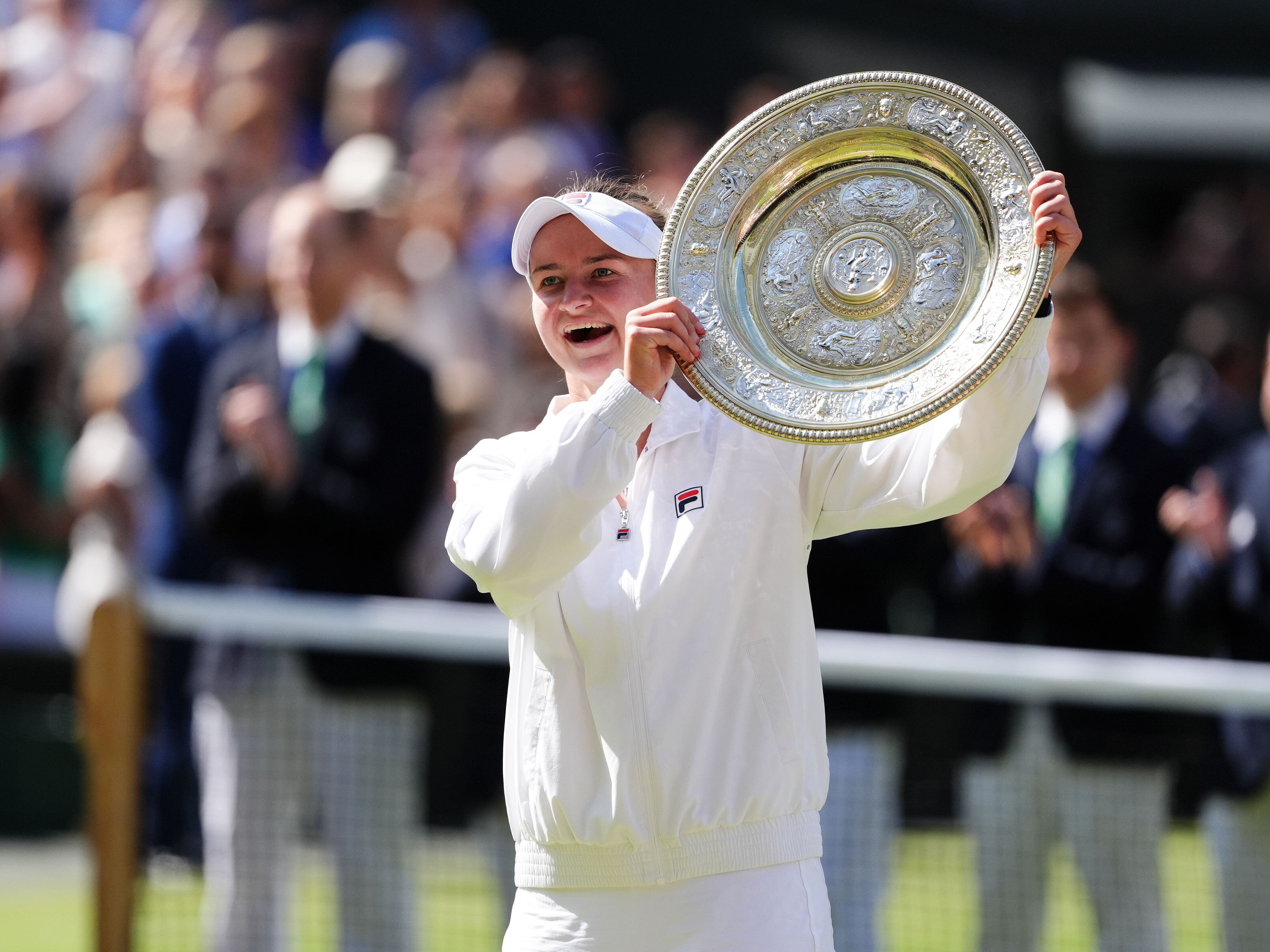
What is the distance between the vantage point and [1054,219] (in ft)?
9.60

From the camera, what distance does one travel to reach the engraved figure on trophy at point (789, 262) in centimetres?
323

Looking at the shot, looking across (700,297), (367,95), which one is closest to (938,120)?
(700,297)

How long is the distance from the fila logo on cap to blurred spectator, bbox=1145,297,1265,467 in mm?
3372

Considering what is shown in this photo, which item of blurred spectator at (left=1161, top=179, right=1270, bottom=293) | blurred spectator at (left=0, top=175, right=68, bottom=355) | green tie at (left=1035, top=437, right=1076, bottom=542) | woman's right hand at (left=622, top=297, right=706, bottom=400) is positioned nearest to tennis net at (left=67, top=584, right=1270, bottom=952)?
green tie at (left=1035, top=437, right=1076, bottom=542)

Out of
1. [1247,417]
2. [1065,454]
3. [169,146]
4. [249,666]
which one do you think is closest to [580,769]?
[249,666]

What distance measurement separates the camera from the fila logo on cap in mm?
3119

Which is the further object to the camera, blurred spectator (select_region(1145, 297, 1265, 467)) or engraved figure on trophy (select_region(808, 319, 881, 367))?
blurred spectator (select_region(1145, 297, 1265, 467))

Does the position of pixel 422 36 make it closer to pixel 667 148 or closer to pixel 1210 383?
pixel 667 148

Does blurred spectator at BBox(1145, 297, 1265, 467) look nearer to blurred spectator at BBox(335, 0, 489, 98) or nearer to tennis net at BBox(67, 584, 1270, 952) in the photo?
tennis net at BBox(67, 584, 1270, 952)

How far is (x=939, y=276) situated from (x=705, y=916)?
113cm

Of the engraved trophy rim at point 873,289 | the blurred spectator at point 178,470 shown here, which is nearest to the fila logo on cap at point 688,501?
the engraved trophy rim at point 873,289

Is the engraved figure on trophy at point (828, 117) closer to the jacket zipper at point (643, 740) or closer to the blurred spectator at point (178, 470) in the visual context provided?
the jacket zipper at point (643, 740)

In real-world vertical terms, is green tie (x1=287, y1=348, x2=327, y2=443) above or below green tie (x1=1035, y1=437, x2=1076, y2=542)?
above

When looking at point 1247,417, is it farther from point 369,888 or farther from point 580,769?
point 580,769
